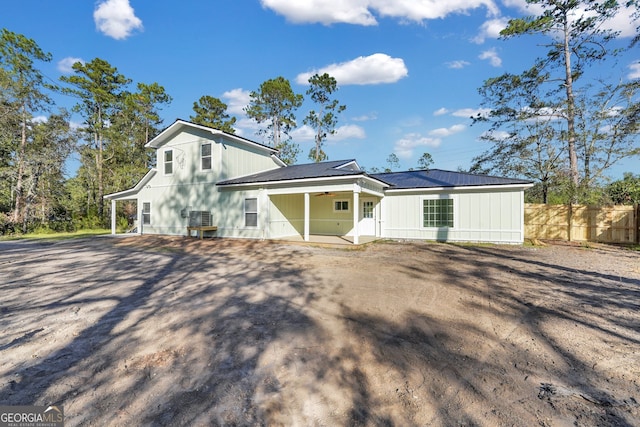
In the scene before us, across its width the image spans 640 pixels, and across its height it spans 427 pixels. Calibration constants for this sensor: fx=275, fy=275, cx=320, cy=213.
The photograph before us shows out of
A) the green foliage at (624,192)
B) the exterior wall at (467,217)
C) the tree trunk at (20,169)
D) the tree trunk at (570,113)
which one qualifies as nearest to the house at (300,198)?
the exterior wall at (467,217)

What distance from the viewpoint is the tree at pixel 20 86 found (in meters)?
19.1

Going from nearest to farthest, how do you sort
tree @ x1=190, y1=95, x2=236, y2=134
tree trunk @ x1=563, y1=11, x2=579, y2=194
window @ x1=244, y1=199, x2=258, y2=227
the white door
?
window @ x1=244, y1=199, x2=258, y2=227 < the white door < tree trunk @ x1=563, y1=11, x2=579, y2=194 < tree @ x1=190, y1=95, x2=236, y2=134

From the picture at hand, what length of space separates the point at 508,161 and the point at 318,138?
18903 mm

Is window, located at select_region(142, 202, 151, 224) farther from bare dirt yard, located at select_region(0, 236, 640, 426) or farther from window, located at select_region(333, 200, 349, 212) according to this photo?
window, located at select_region(333, 200, 349, 212)

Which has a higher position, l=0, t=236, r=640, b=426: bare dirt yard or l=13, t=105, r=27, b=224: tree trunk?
l=13, t=105, r=27, b=224: tree trunk

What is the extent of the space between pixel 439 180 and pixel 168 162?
48.0 feet

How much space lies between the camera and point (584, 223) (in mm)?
12898

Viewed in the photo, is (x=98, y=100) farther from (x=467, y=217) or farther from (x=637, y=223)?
(x=637, y=223)

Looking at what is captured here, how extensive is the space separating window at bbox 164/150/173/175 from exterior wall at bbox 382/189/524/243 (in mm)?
11935

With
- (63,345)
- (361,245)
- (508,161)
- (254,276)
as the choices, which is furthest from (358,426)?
(508,161)

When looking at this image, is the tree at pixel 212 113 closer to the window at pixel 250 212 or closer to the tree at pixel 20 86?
the tree at pixel 20 86

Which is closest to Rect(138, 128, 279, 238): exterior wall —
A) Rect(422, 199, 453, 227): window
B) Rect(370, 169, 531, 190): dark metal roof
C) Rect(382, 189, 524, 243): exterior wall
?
Rect(382, 189, 524, 243): exterior wall

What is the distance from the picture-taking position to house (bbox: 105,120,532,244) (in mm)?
11703

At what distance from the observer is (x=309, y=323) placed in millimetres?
3916
